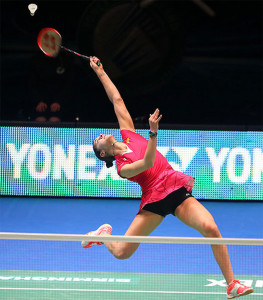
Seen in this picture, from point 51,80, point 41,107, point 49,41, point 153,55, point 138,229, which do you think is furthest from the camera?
point 153,55

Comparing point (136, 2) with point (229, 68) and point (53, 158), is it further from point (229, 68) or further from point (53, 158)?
point (53, 158)

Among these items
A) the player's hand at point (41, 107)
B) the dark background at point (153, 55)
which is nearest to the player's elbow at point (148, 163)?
the player's hand at point (41, 107)

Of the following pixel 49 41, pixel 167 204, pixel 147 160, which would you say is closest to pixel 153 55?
pixel 49 41

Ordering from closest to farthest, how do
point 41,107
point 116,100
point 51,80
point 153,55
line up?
point 116,100 < point 41,107 < point 51,80 < point 153,55

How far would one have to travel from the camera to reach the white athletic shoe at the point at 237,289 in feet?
15.3

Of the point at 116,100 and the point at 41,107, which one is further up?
the point at 41,107

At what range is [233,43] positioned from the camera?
12875 millimetres

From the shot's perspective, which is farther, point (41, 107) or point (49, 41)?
point (41, 107)

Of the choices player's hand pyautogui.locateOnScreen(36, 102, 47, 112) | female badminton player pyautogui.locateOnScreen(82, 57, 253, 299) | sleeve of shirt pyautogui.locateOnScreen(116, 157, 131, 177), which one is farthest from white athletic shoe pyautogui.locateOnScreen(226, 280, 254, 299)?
player's hand pyautogui.locateOnScreen(36, 102, 47, 112)

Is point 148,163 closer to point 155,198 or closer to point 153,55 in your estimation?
point 155,198

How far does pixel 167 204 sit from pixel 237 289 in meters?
0.88

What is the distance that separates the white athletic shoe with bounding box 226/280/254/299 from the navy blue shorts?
77 cm

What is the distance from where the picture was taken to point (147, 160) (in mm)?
4707

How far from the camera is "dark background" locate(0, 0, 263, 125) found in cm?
1254
